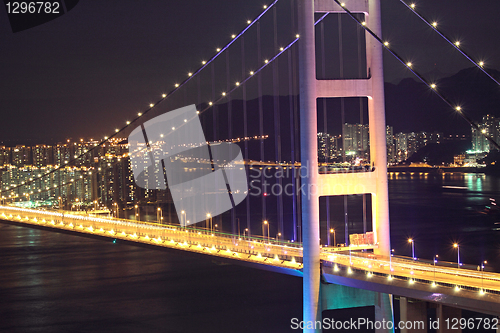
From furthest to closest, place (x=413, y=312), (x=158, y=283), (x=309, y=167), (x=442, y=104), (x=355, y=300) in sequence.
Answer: (x=442, y=104) < (x=158, y=283) < (x=355, y=300) < (x=309, y=167) < (x=413, y=312)

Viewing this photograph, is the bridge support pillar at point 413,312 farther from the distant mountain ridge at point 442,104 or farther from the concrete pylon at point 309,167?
the distant mountain ridge at point 442,104

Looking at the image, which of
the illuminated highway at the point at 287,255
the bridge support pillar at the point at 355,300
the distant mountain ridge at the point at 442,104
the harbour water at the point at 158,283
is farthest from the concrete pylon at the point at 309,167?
the distant mountain ridge at the point at 442,104

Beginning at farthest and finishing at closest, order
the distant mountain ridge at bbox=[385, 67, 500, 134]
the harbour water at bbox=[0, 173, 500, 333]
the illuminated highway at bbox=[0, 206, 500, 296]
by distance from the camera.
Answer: the distant mountain ridge at bbox=[385, 67, 500, 134]
the harbour water at bbox=[0, 173, 500, 333]
the illuminated highway at bbox=[0, 206, 500, 296]

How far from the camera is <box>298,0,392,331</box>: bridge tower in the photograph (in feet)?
24.3

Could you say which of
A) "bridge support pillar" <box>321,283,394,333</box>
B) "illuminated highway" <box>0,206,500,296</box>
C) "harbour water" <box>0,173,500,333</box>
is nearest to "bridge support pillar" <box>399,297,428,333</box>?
"illuminated highway" <box>0,206,500,296</box>

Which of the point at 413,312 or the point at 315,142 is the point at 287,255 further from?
the point at 413,312

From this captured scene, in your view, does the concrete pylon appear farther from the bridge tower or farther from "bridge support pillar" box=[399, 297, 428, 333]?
"bridge support pillar" box=[399, 297, 428, 333]

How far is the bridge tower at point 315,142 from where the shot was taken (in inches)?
292

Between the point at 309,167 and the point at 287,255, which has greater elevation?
the point at 309,167

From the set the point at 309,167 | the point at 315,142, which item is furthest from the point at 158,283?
the point at 315,142

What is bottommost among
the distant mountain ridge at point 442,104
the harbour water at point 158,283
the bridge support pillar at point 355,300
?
the harbour water at point 158,283

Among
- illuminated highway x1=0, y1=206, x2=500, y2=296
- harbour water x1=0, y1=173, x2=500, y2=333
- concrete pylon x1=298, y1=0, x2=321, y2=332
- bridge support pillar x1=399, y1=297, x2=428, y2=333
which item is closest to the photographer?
illuminated highway x1=0, y1=206, x2=500, y2=296

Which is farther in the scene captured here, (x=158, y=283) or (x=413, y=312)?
(x=158, y=283)

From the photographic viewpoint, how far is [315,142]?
7.45 m
